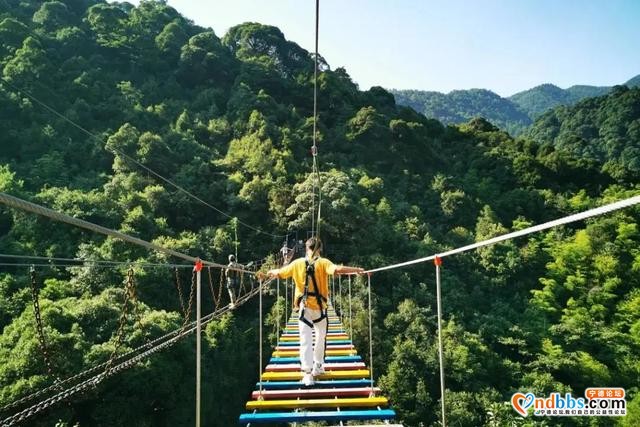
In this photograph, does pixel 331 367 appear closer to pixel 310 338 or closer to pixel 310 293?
pixel 310 338

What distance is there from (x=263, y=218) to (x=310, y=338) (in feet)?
54.4

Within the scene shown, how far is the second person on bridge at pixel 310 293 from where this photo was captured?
294 centimetres

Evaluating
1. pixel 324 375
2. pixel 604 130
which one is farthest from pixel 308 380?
pixel 604 130

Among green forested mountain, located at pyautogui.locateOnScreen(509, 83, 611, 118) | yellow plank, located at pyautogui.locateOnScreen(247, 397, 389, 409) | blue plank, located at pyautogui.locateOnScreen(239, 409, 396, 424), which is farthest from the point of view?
green forested mountain, located at pyautogui.locateOnScreen(509, 83, 611, 118)

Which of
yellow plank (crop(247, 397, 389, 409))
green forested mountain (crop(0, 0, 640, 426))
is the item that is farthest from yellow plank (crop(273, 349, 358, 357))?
green forested mountain (crop(0, 0, 640, 426))

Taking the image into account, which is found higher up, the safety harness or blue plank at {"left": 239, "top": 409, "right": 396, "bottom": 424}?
the safety harness

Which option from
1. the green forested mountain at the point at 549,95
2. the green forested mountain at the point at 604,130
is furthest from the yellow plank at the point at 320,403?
the green forested mountain at the point at 549,95

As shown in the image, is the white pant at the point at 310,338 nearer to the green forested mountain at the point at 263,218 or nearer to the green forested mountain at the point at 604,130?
the green forested mountain at the point at 263,218

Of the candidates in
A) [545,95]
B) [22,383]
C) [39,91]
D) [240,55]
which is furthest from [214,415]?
[545,95]

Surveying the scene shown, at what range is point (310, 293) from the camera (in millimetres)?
2969

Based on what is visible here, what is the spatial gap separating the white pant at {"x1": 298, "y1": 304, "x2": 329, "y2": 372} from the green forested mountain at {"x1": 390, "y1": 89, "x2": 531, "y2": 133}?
2505 inches

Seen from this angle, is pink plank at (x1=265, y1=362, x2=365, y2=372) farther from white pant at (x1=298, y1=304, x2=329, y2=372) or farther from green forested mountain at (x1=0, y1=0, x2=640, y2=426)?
green forested mountain at (x1=0, y1=0, x2=640, y2=426)

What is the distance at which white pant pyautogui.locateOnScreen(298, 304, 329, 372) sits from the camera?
9.91 ft

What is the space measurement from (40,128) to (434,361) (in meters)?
18.1
